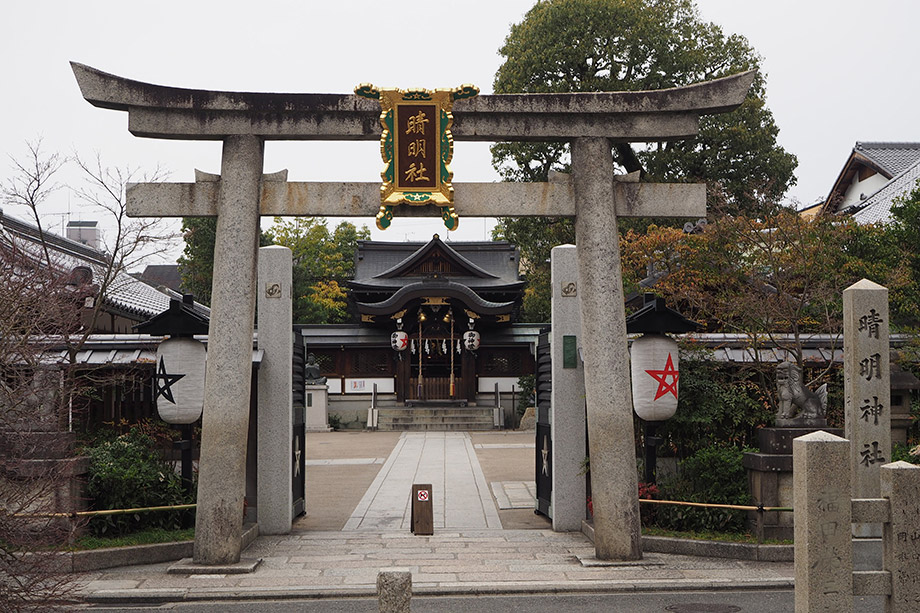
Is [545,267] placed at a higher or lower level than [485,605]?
higher

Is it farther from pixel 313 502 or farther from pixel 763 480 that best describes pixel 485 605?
pixel 313 502

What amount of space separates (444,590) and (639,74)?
87.5 feet

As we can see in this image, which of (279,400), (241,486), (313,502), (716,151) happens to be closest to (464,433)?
(716,151)

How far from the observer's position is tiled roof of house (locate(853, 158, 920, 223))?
95.8 ft

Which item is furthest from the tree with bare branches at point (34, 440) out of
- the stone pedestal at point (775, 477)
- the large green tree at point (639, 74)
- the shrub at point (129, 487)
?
the large green tree at point (639, 74)

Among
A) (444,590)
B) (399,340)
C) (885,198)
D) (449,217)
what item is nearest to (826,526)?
(444,590)

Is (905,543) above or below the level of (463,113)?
below

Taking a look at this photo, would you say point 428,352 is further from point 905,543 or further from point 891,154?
point 905,543

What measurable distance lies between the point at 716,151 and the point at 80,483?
27.4 m

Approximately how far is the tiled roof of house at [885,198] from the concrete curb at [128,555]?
2414 centimetres

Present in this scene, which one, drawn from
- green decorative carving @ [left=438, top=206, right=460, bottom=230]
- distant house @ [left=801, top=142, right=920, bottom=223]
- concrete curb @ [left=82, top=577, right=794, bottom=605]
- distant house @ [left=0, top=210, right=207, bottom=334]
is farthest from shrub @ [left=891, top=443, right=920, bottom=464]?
distant house @ [left=801, top=142, right=920, bottom=223]

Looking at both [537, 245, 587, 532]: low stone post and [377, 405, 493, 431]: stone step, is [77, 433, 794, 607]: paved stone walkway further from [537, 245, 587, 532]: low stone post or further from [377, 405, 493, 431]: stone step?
[377, 405, 493, 431]: stone step

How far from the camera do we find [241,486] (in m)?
11.4

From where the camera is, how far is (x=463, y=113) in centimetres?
1191
